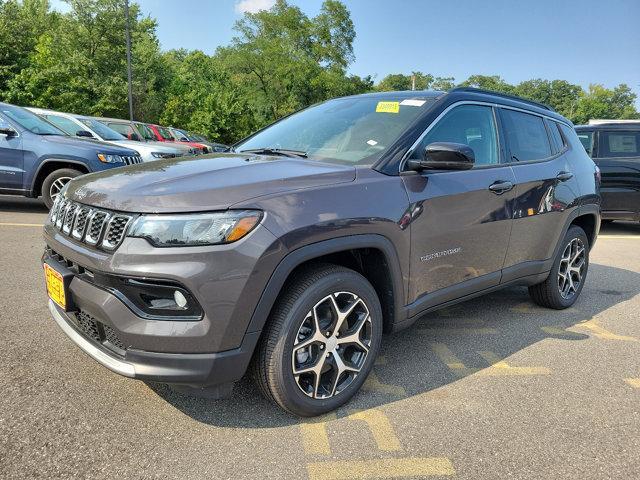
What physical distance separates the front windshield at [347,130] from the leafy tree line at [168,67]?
24162mm

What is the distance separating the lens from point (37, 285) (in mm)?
4270

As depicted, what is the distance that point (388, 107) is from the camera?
3234mm

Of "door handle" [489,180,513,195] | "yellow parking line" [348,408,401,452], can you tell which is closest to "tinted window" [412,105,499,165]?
"door handle" [489,180,513,195]

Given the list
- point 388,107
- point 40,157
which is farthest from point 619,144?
point 40,157

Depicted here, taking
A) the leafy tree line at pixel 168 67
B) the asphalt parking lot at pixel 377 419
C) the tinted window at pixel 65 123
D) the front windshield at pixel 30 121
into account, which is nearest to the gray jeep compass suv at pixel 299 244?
the asphalt parking lot at pixel 377 419

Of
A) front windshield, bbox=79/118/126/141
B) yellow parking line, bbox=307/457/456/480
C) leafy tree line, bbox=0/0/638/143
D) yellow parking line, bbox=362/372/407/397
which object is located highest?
leafy tree line, bbox=0/0/638/143

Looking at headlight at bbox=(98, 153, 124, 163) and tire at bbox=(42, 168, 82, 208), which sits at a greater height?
headlight at bbox=(98, 153, 124, 163)

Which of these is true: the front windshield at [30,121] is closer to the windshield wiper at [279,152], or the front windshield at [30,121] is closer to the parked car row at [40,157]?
the parked car row at [40,157]

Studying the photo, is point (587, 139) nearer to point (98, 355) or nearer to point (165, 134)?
point (98, 355)

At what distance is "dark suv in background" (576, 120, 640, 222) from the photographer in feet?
27.3

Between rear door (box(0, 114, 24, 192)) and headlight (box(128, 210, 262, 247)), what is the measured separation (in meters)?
6.47

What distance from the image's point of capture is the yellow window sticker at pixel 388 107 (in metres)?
3.18

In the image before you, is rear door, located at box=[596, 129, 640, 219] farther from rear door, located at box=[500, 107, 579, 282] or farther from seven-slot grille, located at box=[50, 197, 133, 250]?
seven-slot grille, located at box=[50, 197, 133, 250]

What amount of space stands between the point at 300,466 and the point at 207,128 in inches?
1179
